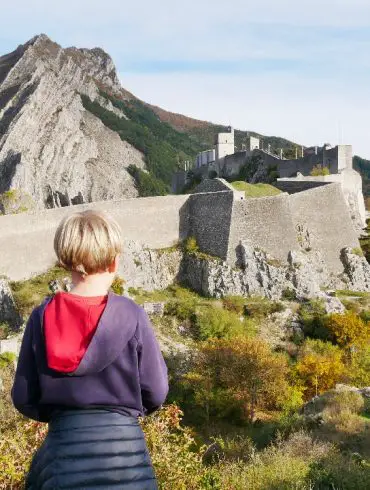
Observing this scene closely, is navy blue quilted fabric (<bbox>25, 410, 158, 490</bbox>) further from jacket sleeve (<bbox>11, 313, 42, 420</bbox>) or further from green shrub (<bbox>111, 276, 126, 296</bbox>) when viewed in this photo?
green shrub (<bbox>111, 276, 126, 296</bbox>)

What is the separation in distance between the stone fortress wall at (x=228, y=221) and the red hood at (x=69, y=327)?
82.3ft

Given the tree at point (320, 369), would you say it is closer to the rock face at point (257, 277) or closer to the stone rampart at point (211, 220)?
the rock face at point (257, 277)

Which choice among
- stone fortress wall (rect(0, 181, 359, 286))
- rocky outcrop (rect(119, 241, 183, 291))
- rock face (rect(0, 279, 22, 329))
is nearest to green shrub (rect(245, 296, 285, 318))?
stone fortress wall (rect(0, 181, 359, 286))

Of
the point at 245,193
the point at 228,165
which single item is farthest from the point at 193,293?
the point at 228,165

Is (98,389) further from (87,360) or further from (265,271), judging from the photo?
(265,271)

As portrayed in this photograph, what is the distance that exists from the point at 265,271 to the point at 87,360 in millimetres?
26598

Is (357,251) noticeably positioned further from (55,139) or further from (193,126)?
(193,126)

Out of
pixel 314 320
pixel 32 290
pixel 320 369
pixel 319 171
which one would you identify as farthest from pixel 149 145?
pixel 320 369

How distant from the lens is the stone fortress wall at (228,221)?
29.3 meters

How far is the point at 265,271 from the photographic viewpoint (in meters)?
29.1

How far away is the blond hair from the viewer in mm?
2842

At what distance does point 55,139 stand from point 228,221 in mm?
36420

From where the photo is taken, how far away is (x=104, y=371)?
2.88 metres

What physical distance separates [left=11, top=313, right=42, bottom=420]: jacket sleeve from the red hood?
12 centimetres
